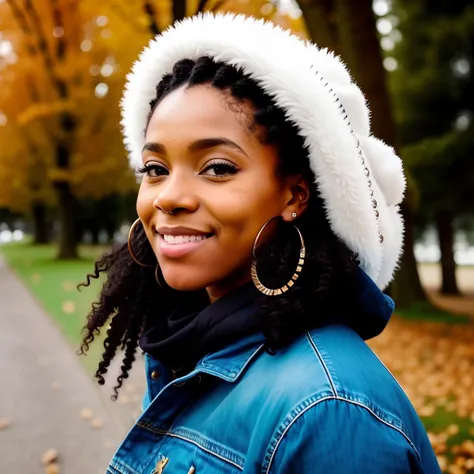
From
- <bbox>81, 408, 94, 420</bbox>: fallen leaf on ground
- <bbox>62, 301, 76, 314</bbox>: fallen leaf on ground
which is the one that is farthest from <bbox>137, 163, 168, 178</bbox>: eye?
<bbox>62, 301, 76, 314</bbox>: fallen leaf on ground

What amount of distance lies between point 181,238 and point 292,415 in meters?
0.53

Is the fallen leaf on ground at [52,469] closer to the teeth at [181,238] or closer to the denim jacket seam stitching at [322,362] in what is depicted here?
the teeth at [181,238]

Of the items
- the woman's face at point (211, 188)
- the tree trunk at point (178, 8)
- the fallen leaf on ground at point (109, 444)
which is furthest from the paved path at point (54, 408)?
the tree trunk at point (178, 8)

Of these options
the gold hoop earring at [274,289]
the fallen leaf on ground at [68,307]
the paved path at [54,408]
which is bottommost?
the fallen leaf on ground at [68,307]

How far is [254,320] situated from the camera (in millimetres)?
1431

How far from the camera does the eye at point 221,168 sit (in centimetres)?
142

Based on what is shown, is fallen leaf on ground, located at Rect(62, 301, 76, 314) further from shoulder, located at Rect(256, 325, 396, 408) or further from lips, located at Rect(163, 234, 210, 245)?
shoulder, located at Rect(256, 325, 396, 408)

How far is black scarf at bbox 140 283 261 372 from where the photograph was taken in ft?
4.75

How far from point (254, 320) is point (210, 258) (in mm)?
191

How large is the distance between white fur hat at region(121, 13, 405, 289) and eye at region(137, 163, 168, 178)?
289mm

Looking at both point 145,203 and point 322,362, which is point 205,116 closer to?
point 145,203

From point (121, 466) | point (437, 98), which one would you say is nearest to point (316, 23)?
point (437, 98)

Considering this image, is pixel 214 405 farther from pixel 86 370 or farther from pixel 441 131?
pixel 441 131

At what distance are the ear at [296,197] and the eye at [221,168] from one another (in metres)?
0.16
